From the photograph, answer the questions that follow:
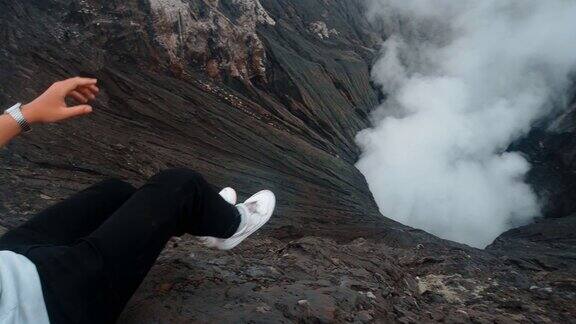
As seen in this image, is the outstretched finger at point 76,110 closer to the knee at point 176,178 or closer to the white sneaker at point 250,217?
the knee at point 176,178

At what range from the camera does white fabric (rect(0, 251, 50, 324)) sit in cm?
123

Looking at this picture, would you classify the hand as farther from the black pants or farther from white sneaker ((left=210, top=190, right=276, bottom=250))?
white sneaker ((left=210, top=190, right=276, bottom=250))

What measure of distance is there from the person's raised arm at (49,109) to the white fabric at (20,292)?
1.18 feet

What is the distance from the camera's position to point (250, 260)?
3.00m

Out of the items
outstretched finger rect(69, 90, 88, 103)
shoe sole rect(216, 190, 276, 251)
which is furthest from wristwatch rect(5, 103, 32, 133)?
shoe sole rect(216, 190, 276, 251)

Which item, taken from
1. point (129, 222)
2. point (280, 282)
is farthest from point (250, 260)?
point (129, 222)

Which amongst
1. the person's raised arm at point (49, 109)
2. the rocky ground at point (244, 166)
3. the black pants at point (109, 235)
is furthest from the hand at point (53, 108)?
Result: the rocky ground at point (244, 166)

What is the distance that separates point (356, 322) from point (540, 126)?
1116 inches

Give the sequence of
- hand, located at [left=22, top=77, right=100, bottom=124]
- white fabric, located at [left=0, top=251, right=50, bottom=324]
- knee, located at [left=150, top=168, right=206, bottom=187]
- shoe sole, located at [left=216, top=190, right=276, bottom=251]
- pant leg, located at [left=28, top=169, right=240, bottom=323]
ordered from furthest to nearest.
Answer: shoe sole, located at [left=216, top=190, right=276, bottom=251] → knee, located at [left=150, top=168, right=206, bottom=187] → hand, located at [left=22, top=77, right=100, bottom=124] → pant leg, located at [left=28, top=169, right=240, bottom=323] → white fabric, located at [left=0, top=251, right=50, bottom=324]

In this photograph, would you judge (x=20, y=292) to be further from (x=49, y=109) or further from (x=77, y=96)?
(x=77, y=96)

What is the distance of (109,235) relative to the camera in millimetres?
1617

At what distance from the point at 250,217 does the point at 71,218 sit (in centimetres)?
87

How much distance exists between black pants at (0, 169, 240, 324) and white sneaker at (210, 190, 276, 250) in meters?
0.07

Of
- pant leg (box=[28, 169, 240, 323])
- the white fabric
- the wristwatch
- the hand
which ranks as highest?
the hand
